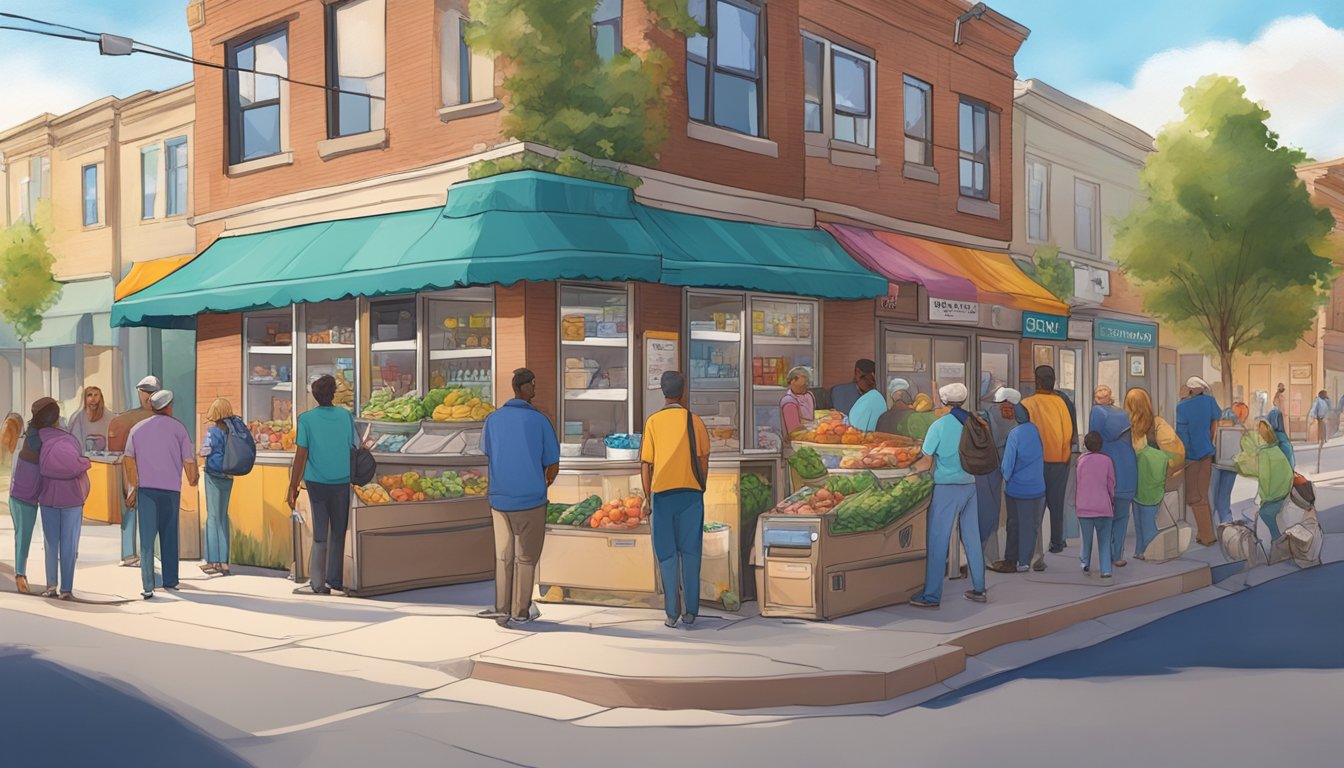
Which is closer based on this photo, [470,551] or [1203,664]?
[1203,664]

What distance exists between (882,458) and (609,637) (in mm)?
3346

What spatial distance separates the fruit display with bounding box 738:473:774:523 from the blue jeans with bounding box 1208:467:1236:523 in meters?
7.31

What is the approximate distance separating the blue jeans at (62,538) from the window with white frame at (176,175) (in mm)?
15128

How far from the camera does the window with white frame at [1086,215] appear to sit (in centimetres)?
2762

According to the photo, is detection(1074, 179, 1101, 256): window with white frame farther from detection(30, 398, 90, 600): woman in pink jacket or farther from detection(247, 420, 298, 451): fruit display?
detection(30, 398, 90, 600): woman in pink jacket

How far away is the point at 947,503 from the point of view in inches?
409

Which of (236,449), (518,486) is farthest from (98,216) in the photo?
(518,486)

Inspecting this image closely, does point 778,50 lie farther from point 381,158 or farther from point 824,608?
point 824,608

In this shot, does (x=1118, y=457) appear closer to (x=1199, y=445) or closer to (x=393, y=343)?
(x=1199, y=445)

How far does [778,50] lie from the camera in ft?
54.3

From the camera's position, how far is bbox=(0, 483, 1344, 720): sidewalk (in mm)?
7609

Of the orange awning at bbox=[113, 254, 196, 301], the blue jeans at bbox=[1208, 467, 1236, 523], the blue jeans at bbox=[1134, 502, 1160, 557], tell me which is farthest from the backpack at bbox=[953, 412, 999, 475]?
the orange awning at bbox=[113, 254, 196, 301]

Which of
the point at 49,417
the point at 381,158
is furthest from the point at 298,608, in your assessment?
the point at 381,158

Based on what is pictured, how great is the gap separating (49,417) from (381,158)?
18.1ft
